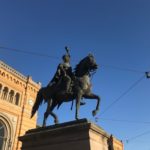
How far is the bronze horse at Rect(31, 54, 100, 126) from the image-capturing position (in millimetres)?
8188

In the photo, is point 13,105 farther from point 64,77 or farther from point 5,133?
A: point 64,77

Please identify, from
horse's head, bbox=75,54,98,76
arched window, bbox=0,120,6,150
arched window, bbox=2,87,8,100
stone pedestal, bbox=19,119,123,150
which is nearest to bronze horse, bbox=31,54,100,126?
horse's head, bbox=75,54,98,76

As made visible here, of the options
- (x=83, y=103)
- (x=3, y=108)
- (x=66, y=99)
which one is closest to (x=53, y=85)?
(x=66, y=99)

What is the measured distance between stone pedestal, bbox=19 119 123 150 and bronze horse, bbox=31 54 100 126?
79 cm

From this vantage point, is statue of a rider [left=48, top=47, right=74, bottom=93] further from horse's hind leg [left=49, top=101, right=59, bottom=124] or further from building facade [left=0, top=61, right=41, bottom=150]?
building facade [left=0, top=61, right=41, bottom=150]

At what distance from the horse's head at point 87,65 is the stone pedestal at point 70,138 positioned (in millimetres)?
2027

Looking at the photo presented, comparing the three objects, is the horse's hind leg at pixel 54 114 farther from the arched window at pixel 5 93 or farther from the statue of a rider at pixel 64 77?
the arched window at pixel 5 93

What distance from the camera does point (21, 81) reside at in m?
28.9

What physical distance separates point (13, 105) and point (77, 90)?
20470 mm

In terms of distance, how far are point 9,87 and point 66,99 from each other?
19.7 m

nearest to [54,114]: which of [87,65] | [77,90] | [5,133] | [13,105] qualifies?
[77,90]

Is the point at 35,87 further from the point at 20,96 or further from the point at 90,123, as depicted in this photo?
the point at 90,123

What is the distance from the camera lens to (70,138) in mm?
7031

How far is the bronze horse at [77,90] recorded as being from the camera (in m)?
8.19
